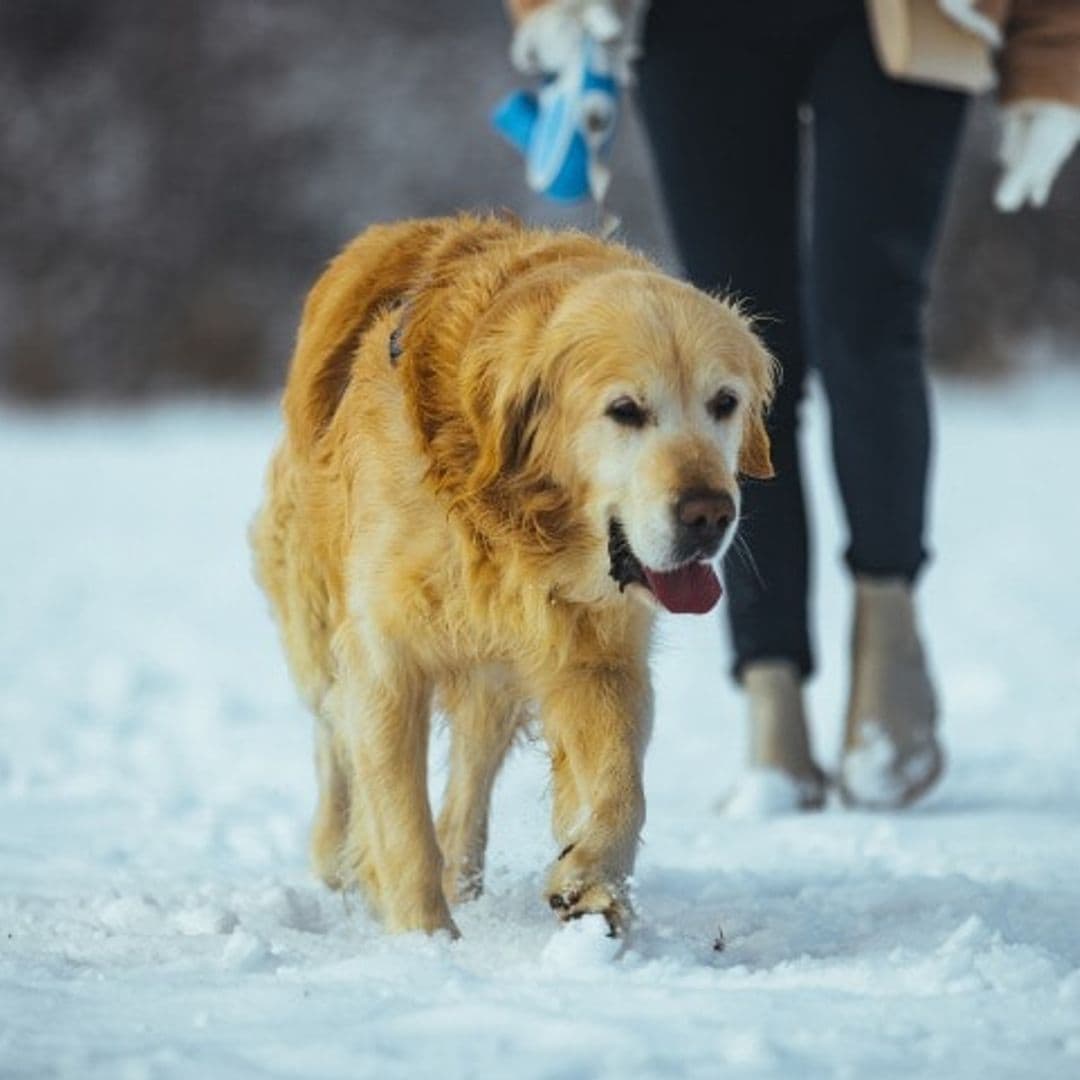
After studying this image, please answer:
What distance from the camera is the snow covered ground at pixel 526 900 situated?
6.82 feet

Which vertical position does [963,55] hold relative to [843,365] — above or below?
above

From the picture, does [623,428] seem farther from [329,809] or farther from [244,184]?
[244,184]

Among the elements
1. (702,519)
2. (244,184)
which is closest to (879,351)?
(702,519)

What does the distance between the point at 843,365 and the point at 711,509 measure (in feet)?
5.00

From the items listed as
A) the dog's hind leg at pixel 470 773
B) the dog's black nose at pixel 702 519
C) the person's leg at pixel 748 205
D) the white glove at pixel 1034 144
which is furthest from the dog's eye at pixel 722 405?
the white glove at pixel 1034 144

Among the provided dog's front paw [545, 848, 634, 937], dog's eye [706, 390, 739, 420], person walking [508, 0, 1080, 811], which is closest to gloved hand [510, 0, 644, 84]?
person walking [508, 0, 1080, 811]

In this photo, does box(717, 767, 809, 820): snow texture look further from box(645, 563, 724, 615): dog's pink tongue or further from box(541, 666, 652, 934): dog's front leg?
box(645, 563, 724, 615): dog's pink tongue

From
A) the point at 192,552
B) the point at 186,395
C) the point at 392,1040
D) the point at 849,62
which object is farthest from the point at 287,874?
the point at 186,395

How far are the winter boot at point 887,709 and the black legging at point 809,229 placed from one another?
74mm

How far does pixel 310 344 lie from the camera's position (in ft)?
10.7

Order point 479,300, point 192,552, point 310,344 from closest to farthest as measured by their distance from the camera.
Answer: point 479,300
point 310,344
point 192,552

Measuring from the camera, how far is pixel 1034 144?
4.03m

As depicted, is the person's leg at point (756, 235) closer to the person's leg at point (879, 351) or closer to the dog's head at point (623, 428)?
the person's leg at point (879, 351)

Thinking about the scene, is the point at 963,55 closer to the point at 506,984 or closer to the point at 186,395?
the point at 506,984
